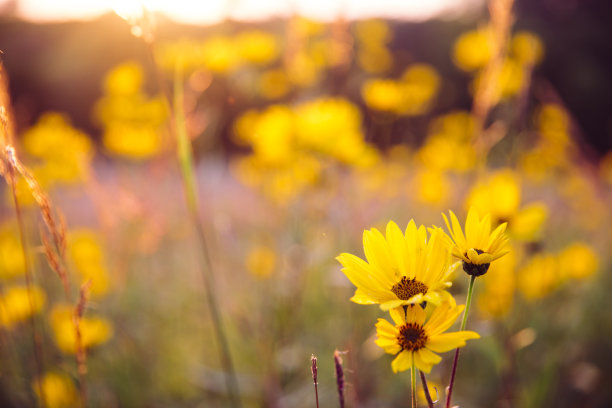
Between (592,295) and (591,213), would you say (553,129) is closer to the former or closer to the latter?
(591,213)

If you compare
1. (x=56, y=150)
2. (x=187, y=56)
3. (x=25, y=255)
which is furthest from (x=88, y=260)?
(x=25, y=255)

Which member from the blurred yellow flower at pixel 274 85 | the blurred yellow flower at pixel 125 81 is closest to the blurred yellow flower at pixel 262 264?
the blurred yellow flower at pixel 274 85

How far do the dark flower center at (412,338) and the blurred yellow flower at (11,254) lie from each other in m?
1.52

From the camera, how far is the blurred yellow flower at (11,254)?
61.9 inches

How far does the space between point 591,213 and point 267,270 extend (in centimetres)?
237

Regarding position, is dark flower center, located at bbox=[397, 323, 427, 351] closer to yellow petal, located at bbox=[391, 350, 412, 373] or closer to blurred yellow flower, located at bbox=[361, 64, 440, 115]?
yellow petal, located at bbox=[391, 350, 412, 373]

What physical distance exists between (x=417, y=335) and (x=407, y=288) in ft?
0.16

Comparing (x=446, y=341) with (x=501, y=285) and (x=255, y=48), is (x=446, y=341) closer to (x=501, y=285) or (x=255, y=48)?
(x=501, y=285)

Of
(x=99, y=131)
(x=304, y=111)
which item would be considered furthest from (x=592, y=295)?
(x=99, y=131)

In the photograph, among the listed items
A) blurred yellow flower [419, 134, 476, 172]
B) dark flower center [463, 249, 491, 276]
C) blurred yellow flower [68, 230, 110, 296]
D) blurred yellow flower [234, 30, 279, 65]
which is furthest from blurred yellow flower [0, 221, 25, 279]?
blurred yellow flower [419, 134, 476, 172]

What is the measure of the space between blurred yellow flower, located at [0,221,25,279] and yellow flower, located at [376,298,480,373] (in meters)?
1.51

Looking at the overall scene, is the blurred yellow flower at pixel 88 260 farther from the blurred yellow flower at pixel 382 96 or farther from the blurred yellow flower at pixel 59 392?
the blurred yellow flower at pixel 382 96

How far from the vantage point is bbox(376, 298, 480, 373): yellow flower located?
0.42m

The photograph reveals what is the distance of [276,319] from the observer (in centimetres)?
173
